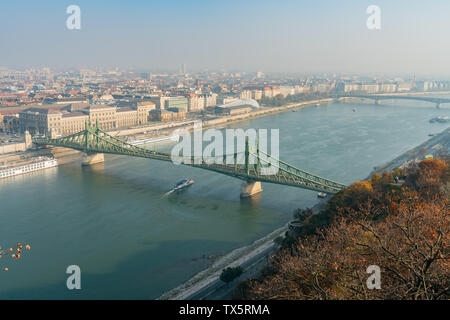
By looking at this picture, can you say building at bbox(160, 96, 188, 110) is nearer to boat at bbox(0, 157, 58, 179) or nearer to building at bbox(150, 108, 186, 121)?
building at bbox(150, 108, 186, 121)

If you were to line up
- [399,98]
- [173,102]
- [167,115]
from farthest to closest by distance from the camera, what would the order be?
[399,98], [173,102], [167,115]

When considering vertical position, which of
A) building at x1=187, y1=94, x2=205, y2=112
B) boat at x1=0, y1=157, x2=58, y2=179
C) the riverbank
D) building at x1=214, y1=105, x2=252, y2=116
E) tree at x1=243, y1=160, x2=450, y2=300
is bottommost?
the riverbank

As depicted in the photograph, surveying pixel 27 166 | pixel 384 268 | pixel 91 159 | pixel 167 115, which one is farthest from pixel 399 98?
pixel 384 268

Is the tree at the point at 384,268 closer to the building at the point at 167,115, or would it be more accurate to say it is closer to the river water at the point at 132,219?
the river water at the point at 132,219

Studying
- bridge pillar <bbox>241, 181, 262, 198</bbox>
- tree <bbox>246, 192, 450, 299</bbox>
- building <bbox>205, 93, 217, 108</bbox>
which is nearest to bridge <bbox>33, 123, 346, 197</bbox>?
bridge pillar <bbox>241, 181, 262, 198</bbox>

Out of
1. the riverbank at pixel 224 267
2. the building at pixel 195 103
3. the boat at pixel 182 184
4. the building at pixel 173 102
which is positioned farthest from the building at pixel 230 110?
the riverbank at pixel 224 267

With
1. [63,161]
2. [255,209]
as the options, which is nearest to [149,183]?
[255,209]

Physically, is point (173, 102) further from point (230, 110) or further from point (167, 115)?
point (230, 110)
